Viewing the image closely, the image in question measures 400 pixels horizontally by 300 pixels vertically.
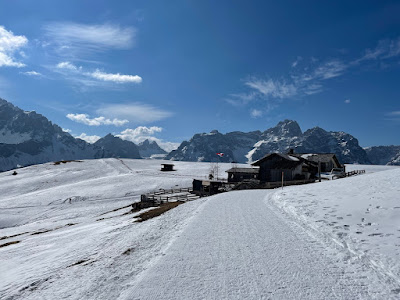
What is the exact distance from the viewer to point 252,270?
268 inches

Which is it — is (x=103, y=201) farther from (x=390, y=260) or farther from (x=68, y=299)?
(x=390, y=260)

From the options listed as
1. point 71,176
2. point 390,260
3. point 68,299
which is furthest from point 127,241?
point 71,176

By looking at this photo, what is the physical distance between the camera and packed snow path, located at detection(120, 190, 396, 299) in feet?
18.7

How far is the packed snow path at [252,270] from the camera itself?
5.71 metres

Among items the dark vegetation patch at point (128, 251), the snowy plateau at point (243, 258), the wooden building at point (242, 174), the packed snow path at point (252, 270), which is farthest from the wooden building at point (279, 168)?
the dark vegetation patch at point (128, 251)

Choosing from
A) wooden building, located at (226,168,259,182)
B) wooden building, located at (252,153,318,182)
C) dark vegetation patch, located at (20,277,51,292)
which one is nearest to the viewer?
dark vegetation patch, located at (20,277,51,292)

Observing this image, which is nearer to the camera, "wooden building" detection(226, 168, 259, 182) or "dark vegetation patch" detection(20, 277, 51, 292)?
"dark vegetation patch" detection(20, 277, 51, 292)

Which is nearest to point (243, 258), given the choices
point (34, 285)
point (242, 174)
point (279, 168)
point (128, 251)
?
point (128, 251)

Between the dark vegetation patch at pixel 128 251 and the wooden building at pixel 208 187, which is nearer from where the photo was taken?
the dark vegetation patch at pixel 128 251

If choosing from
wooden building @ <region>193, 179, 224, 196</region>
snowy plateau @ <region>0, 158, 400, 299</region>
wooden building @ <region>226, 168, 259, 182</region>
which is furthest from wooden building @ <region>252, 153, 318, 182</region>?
snowy plateau @ <region>0, 158, 400, 299</region>

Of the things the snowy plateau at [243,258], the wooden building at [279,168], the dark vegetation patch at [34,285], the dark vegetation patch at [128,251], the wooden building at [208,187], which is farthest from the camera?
Result: the wooden building at [279,168]

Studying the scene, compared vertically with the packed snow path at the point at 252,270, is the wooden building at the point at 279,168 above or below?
above

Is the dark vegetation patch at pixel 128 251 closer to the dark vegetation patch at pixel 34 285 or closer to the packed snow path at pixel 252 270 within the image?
the packed snow path at pixel 252 270

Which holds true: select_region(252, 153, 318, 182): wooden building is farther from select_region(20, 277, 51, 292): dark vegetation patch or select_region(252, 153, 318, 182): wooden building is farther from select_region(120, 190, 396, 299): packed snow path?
select_region(20, 277, 51, 292): dark vegetation patch
